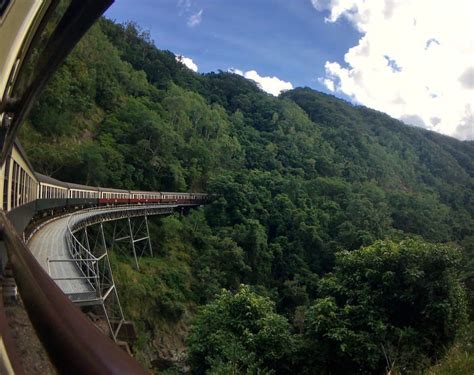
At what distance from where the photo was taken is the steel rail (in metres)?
0.58

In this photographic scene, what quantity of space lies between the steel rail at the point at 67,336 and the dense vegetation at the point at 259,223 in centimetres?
376

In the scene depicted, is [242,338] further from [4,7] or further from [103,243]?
[4,7]

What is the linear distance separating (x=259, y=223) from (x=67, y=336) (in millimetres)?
34132

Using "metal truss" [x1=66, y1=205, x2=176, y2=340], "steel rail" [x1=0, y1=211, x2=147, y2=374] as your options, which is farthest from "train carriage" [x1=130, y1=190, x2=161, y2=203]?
"steel rail" [x1=0, y1=211, x2=147, y2=374]

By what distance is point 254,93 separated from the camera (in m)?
81.2

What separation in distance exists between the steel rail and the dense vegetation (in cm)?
376

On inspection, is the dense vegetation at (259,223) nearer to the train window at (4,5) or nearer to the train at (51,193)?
the train at (51,193)

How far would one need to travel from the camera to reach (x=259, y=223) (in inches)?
1363

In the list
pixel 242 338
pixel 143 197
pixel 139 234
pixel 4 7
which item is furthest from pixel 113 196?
pixel 4 7

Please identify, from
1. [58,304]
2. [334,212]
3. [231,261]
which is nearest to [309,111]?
[334,212]

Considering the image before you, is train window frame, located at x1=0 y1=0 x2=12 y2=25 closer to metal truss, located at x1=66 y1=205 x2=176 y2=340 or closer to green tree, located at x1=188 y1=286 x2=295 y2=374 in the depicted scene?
metal truss, located at x1=66 y1=205 x2=176 y2=340

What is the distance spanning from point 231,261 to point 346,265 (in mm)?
17241

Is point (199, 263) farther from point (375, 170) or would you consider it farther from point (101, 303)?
point (375, 170)

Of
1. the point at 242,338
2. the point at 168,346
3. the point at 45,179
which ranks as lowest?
the point at 168,346
